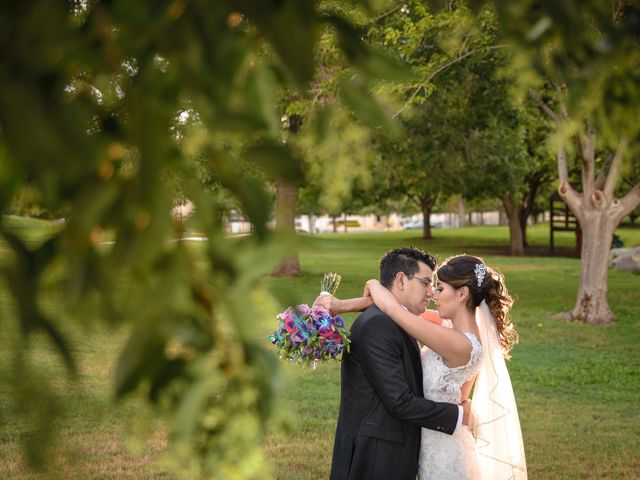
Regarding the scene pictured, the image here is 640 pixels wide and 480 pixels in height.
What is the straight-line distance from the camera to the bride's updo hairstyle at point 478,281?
4.93 metres

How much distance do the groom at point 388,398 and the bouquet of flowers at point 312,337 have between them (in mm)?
86

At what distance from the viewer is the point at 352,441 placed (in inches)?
181

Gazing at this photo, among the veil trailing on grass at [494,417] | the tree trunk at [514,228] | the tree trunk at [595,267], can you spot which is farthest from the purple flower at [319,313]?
the tree trunk at [514,228]

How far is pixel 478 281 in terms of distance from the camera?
4988mm

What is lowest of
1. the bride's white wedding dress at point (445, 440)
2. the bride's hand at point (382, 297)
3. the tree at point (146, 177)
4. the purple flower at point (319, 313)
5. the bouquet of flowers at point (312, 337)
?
the bride's white wedding dress at point (445, 440)

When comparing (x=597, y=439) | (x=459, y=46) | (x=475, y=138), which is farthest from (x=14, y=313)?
(x=475, y=138)

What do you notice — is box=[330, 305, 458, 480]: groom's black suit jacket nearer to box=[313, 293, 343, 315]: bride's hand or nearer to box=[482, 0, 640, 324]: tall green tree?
box=[313, 293, 343, 315]: bride's hand

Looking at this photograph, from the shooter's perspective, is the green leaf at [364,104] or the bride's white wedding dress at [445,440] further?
the bride's white wedding dress at [445,440]

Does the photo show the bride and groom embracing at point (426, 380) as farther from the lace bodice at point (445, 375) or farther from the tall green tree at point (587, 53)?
the tall green tree at point (587, 53)

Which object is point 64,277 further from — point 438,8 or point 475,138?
point 475,138

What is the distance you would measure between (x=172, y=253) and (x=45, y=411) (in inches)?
11.9

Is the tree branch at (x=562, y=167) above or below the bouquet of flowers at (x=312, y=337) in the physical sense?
above

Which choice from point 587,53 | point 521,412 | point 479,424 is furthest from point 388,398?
point 521,412

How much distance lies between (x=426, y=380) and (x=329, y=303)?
26.7 inches
